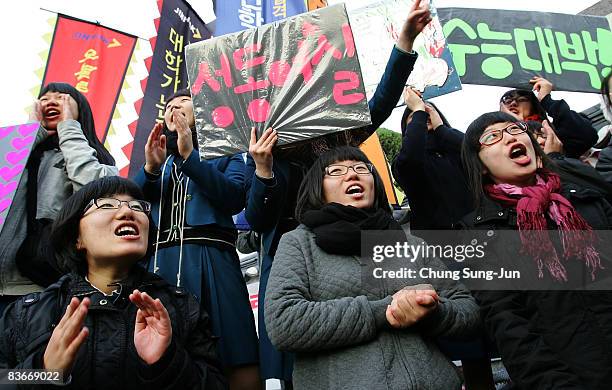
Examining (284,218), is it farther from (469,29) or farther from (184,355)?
(469,29)

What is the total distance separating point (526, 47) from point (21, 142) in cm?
420

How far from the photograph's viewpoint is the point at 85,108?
350 cm

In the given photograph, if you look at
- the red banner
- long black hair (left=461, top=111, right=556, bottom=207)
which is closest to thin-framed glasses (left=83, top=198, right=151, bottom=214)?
long black hair (left=461, top=111, right=556, bottom=207)

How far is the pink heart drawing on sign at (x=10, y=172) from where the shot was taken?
287 centimetres

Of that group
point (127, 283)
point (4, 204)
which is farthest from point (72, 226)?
point (4, 204)

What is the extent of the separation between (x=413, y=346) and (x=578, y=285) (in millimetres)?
718

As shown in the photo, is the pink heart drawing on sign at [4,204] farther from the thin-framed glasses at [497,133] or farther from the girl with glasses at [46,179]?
the thin-framed glasses at [497,133]

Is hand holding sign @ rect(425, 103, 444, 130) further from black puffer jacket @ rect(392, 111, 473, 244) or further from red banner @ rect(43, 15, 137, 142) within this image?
red banner @ rect(43, 15, 137, 142)

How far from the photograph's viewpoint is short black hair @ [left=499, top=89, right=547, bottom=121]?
12.5 ft

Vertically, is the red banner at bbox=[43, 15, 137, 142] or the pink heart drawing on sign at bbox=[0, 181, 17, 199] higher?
the red banner at bbox=[43, 15, 137, 142]

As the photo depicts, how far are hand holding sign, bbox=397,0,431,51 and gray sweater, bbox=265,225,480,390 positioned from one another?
152 centimetres

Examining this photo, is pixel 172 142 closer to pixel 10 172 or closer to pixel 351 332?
pixel 10 172

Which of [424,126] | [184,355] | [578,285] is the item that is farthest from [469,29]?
[184,355]

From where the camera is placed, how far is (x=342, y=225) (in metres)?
2.31
